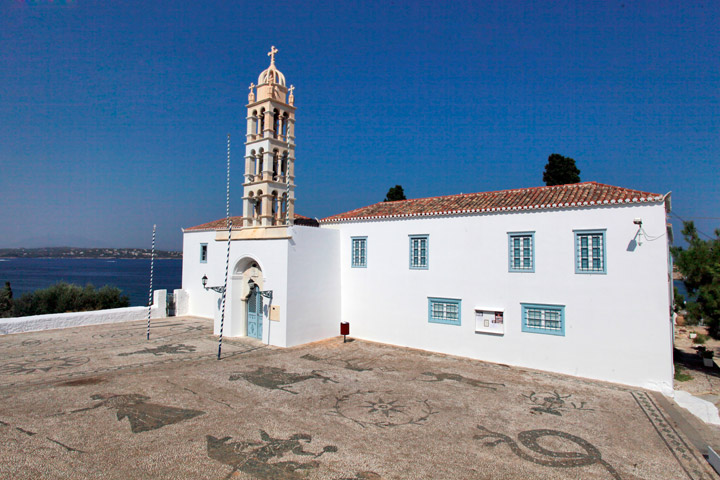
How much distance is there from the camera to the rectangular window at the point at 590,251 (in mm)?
11930

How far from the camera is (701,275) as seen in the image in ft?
44.0

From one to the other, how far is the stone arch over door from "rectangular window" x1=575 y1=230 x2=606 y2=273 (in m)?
12.2

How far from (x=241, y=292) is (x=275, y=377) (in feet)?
22.4

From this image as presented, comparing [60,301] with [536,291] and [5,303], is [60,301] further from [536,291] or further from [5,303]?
[536,291]

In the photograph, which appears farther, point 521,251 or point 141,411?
point 521,251

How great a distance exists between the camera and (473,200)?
609 inches

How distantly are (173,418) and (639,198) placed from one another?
13269 mm

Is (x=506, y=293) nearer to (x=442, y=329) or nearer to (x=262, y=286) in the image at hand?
(x=442, y=329)

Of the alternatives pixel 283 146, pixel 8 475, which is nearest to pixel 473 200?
pixel 283 146

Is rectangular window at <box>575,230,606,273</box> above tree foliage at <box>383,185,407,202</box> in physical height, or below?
below

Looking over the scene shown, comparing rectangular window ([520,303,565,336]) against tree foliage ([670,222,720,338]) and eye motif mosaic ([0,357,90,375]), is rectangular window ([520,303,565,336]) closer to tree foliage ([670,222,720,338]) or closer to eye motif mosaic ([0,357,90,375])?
tree foliage ([670,222,720,338])

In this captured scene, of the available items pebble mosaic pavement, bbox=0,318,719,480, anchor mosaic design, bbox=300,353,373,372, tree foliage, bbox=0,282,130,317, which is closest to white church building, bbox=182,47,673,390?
pebble mosaic pavement, bbox=0,318,719,480

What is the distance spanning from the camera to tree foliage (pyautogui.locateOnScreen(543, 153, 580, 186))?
20062 mm

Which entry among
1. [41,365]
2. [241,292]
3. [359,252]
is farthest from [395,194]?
[41,365]
